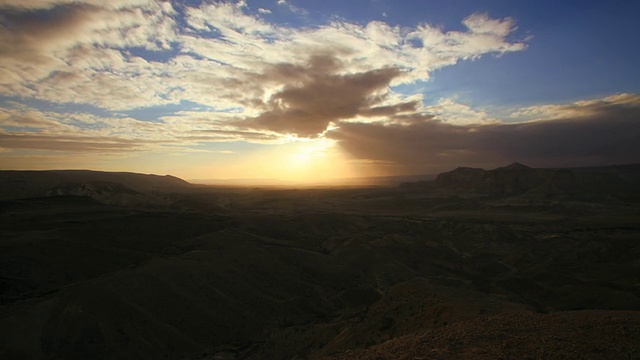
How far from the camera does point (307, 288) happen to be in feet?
151

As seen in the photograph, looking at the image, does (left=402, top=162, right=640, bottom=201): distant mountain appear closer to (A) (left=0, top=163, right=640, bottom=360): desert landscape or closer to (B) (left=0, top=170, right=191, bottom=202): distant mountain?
(A) (left=0, top=163, right=640, bottom=360): desert landscape

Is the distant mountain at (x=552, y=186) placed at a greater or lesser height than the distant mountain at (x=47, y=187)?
lesser

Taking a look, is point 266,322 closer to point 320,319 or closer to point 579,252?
point 320,319

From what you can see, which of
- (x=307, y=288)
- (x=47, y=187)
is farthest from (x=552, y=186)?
(x=47, y=187)

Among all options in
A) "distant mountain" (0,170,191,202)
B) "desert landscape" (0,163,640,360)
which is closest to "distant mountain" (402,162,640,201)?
"desert landscape" (0,163,640,360)

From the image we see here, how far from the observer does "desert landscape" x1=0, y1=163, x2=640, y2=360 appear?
15711 millimetres

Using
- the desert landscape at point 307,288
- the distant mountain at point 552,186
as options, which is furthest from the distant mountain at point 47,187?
the distant mountain at point 552,186

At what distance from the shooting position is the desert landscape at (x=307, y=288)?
15.7 m

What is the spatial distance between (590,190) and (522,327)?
176m

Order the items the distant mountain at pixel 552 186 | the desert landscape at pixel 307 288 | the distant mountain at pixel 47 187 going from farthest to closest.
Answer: the distant mountain at pixel 552 186 < the distant mountain at pixel 47 187 < the desert landscape at pixel 307 288

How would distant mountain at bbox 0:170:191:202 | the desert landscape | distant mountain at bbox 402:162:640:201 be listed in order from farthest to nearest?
distant mountain at bbox 402:162:640:201, distant mountain at bbox 0:170:191:202, the desert landscape

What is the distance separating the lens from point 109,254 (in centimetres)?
4684

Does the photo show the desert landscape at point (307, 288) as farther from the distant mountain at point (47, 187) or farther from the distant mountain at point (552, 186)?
the distant mountain at point (552, 186)

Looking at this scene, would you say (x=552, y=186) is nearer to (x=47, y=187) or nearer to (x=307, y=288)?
(x=307, y=288)
